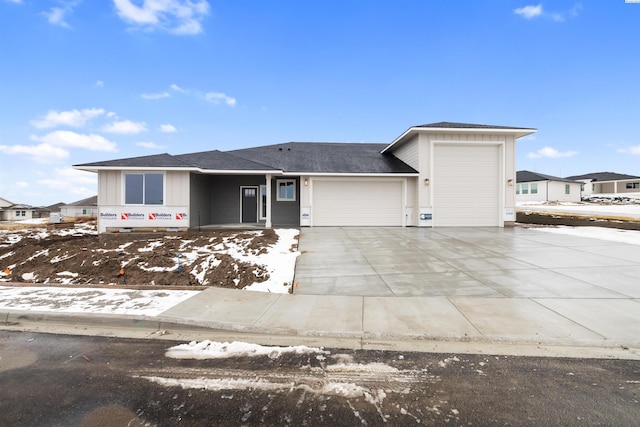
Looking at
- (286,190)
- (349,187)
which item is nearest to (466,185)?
(349,187)

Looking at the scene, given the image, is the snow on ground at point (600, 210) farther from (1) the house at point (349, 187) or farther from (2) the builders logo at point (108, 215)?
(2) the builders logo at point (108, 215)

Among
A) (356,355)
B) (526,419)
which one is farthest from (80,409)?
(526,419)

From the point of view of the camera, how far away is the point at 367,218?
1639 centimetres

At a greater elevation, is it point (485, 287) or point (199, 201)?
point (199, 201)

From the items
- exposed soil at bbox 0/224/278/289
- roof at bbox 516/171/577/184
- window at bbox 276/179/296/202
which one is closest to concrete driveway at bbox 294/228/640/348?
exposed soil at bbox 0/224/278/289

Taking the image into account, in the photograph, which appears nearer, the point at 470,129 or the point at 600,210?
the point at 470,129

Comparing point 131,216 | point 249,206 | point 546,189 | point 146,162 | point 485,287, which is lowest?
point 485,287

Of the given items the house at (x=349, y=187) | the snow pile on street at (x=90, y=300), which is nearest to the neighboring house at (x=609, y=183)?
the house at (x=349, y=187)

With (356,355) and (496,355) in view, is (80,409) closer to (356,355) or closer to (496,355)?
(356,355)

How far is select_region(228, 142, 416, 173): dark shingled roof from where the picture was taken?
16.2m

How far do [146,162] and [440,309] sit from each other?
44.9 ft

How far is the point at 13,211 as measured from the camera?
192 feet

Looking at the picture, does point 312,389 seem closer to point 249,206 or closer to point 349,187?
point 349,187

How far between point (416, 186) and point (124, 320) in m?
14.2
